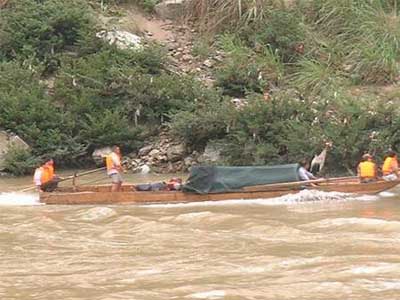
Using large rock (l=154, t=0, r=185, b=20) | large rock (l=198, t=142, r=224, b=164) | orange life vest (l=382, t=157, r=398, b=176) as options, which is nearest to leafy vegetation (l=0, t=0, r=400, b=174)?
large rock (l=198, t=142, r=224, b=164)

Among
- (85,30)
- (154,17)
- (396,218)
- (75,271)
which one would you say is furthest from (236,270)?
(154,17)

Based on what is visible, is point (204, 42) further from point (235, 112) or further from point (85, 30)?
point (235, 112)

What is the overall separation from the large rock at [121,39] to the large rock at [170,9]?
3.43 meters

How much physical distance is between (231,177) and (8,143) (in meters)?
9.68

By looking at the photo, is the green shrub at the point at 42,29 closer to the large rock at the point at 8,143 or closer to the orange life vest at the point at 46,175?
the large rock at the point at 8,143

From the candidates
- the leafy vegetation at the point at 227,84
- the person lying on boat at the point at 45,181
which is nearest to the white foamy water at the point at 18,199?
Answer: the person lying on boat at the point at 45,181

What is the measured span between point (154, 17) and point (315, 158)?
47.0ft

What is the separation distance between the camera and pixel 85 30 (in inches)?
1147

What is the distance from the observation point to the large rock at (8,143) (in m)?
24.7

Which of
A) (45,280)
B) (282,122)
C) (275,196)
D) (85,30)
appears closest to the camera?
(45,280)

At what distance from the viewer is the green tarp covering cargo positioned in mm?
18078

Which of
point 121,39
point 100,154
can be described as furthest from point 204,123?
point 121,39

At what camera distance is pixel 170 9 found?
111ft

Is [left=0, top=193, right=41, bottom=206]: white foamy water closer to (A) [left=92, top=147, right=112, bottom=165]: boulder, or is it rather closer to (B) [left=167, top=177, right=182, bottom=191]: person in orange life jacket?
(B) [left=167, top=177, right=182, bottom=191]: person in orange life jacket
